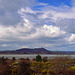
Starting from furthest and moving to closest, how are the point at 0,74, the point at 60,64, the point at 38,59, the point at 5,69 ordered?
1. the point at 38,59
2. the point at 60,64
3. the point at 5,69
4. the point at 0,74

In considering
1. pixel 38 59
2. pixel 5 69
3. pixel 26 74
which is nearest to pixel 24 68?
pixel 26 74

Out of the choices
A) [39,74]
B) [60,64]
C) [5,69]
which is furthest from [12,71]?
[60,64]

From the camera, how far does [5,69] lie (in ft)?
110

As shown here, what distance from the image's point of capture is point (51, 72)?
32375 mm

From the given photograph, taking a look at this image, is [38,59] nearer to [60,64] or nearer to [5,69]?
[60,64]

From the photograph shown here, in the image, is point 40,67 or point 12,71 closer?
point 12,71

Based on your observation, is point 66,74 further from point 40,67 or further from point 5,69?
point 5,69

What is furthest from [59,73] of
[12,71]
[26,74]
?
[12,71]

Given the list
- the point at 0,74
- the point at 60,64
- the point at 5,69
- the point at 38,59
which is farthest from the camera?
the point at 38,59

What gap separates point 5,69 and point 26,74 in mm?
5042

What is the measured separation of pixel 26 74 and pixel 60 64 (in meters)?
9.25

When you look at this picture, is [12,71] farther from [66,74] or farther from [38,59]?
[38,59]

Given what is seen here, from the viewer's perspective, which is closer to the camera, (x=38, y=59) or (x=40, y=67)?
(x=40, y=67)

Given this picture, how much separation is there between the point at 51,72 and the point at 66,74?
3.00 m
